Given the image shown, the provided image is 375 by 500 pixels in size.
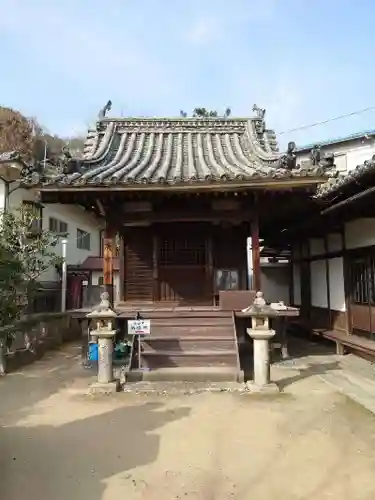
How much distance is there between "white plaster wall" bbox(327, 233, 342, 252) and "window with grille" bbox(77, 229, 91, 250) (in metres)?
16.2

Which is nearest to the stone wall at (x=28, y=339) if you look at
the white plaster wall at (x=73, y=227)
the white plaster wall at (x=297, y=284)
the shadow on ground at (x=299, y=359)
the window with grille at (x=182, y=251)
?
the window with grille at (x=182, y=251)

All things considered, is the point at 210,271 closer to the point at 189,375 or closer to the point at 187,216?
the point at 187,216

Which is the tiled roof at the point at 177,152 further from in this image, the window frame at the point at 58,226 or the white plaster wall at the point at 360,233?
the window frame at the point at 58,226

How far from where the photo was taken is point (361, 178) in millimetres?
7590

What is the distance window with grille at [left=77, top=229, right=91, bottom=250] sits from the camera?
25134 millimetres

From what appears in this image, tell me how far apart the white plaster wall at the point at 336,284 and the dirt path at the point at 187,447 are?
456 cm

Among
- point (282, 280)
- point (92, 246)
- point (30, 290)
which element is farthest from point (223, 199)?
point (92, 246)

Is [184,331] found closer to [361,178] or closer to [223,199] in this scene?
[223,199]

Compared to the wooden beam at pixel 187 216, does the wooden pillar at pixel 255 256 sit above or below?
below

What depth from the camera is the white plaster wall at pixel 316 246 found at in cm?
1318

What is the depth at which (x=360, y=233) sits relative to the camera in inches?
408

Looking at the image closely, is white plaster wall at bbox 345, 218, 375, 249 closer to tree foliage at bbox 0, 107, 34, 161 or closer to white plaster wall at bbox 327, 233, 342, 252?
white plaster wall at bbox 327, 233, 342, 252

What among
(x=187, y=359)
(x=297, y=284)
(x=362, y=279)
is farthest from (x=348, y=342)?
(x=297, y=284)

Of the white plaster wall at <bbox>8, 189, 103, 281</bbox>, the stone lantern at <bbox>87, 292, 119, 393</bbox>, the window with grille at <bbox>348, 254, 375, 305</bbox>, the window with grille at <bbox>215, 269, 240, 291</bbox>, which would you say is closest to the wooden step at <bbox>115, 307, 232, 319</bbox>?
the stone lantern at <bbox>87, 292, 119, 393</bbox>
